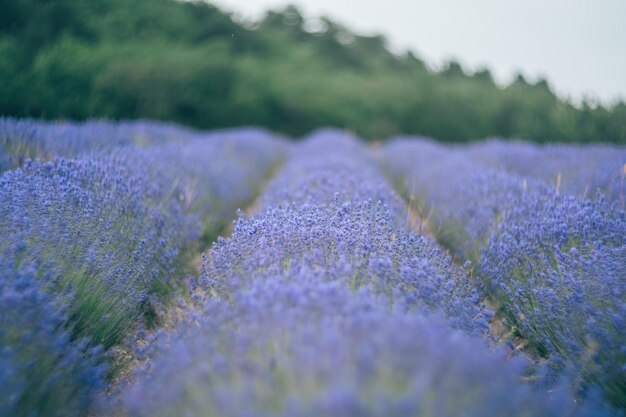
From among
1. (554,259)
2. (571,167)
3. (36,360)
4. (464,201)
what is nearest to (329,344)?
(36,360)

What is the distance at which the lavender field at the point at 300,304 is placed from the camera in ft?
4.15

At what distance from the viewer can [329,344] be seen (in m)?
1.29

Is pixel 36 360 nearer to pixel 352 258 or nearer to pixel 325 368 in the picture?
pixel 325 368

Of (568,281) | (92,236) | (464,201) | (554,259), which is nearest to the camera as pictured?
(568,281)

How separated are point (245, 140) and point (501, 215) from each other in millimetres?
5877

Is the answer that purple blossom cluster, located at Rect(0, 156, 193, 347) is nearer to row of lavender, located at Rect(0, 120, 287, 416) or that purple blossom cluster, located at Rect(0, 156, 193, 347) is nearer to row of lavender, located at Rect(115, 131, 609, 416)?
row of lavender, located at Rect(0, 120, 287, 416)

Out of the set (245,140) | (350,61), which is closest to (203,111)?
(245,140)

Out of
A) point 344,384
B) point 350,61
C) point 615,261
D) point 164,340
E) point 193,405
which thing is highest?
point 350,61

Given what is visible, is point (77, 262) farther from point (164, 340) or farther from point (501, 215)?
point (501, 215)

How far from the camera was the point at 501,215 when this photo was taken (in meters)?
3.33

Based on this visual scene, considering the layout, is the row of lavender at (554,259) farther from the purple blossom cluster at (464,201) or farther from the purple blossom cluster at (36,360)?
the purple blossom cluster at (36,360)

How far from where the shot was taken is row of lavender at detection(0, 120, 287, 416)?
63.6 inches

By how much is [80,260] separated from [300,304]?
50.4 inches

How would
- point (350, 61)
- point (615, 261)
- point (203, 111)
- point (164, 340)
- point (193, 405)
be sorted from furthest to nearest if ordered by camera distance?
1. point (350, 61)
2. point (203, 111)
3. point (615, 261)
4. point (164, 340)
5. point (193, 405)
